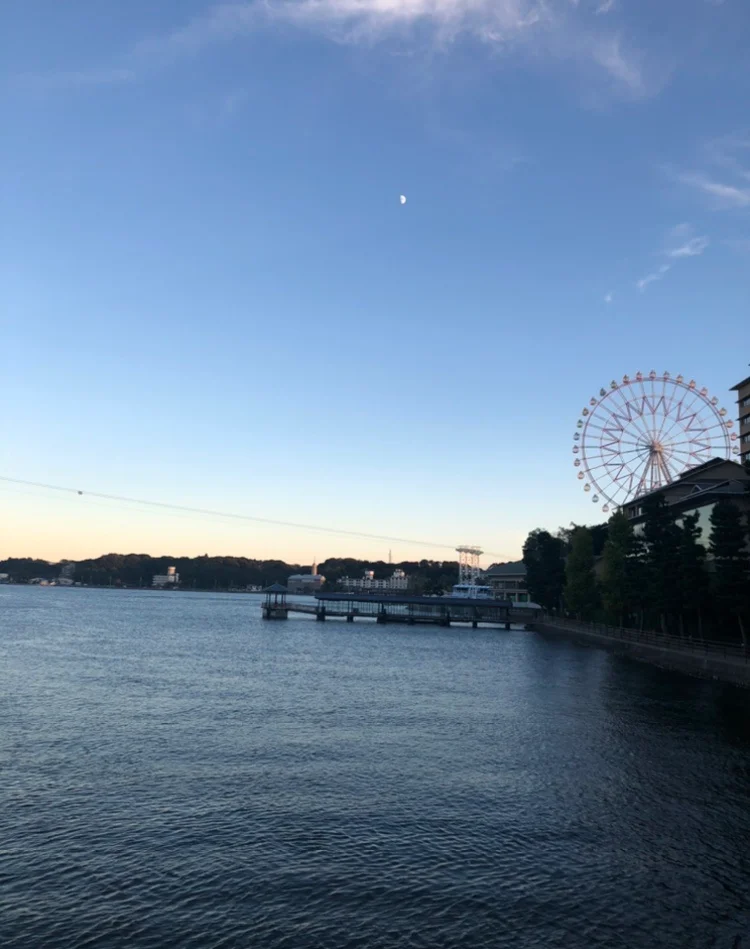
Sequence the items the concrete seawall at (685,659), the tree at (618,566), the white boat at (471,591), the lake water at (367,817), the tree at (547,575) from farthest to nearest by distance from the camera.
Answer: the white boat at (471,591) < the tree at (547,575) < the tree at (618,566) < the concrete seawall at (685,659) < the lake water at (367,817)

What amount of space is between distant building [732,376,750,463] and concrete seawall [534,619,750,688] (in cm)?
3450

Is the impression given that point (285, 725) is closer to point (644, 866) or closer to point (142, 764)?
point (142, 764)

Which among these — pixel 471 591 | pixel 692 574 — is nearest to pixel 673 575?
pixel 692 574

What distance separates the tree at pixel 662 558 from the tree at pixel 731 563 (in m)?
8.11

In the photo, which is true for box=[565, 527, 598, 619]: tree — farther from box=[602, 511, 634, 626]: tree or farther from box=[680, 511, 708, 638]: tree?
box=[680, 511, 708, 638]: tree

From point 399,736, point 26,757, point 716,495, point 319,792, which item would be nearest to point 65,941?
point 319,792

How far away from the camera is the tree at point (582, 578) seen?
130125 millimetres

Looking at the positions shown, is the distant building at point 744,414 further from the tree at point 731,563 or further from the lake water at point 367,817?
the lake water at point 367,817

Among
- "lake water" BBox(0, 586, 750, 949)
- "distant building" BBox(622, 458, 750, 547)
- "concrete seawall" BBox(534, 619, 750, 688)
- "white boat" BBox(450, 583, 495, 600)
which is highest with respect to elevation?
"distant building" BBox(622, 458, 750, 547)

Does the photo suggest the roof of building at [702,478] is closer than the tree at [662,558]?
No

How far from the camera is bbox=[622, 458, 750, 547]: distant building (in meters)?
86.1

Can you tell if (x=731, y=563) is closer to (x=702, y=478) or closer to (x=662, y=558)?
(x=662, y=558)

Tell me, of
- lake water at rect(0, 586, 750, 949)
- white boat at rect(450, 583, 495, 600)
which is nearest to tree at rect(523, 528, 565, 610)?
white boat at rect(450, 583, 495, 600)

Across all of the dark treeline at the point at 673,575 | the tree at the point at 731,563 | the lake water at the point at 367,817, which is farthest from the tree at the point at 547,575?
the lake water at the point at 367,817
